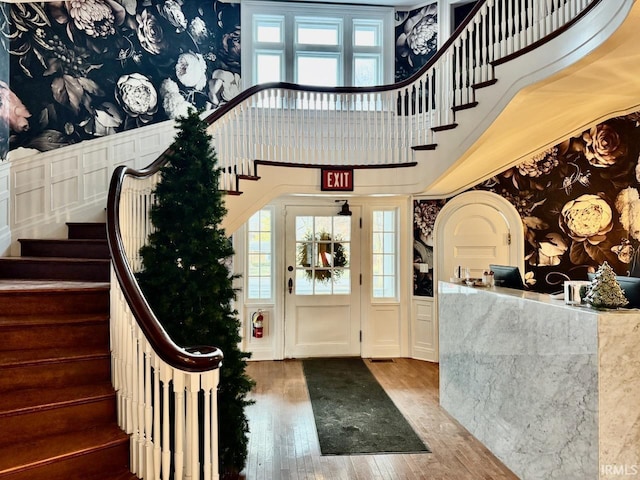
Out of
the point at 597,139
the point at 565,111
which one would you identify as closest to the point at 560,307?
the point at 565,111

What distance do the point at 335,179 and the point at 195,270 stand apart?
2.12 metres

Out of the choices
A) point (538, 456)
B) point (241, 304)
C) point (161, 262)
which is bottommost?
point (538, 456)

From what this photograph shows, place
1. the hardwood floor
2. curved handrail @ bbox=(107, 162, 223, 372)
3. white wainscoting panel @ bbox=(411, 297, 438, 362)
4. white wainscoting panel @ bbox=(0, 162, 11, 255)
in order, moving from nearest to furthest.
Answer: curved handrail @ bbox=(107, 162, 223, 372) < the hardwood floor < white wainscoting panel @ bbox=(0, 162, 11, 255) < white wainscoting panel @ bbox=(411, 297, 438, 362)

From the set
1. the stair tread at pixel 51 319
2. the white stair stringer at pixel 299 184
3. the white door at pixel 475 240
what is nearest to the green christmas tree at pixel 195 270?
the stair tread at pixel 51 319

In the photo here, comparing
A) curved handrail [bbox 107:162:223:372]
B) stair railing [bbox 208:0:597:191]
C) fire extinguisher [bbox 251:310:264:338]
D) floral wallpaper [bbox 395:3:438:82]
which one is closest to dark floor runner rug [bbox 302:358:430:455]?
fire extinguisher [bbox 251:310:264:338]

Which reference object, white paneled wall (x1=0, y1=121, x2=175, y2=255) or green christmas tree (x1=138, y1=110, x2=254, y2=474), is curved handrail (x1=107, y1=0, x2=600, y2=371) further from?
white paneled wall (x1=0, y1=121, x2=175, y2=255)

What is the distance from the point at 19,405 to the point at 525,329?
277cm

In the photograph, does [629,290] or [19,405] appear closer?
[19,405]

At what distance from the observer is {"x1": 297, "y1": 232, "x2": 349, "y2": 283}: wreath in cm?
532

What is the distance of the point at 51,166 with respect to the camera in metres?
4.09

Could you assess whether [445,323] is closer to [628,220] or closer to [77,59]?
[628,220]

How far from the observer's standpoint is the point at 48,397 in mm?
1925

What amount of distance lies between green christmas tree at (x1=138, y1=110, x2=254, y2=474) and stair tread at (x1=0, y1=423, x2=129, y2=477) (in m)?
0.64

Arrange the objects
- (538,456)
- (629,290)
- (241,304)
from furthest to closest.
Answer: (241,304), (538,456), (629,290)
